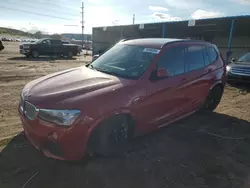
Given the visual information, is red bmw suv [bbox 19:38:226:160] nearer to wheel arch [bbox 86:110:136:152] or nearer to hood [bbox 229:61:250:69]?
wheel arch [bbox 86:110:136:152]

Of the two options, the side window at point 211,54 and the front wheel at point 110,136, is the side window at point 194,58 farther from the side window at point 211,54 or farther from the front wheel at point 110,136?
the front wheel at point 110,136

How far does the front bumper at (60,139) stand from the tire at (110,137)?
0.22 meters

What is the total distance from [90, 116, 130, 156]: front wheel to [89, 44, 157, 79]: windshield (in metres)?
0.77

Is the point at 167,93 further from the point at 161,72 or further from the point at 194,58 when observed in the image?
the point at 194,58

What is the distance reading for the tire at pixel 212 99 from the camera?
5.32 m

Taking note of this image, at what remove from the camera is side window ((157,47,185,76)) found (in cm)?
374

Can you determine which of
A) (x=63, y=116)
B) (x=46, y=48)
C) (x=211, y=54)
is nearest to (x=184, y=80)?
(x=211, y=54)

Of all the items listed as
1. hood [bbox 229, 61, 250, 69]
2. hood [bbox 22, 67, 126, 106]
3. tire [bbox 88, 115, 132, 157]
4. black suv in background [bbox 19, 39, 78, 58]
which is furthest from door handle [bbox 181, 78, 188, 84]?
black suv in background [bbox 19, 39, 78, 58]

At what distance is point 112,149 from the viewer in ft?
10.5

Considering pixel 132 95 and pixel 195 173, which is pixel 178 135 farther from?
pixel 132 95

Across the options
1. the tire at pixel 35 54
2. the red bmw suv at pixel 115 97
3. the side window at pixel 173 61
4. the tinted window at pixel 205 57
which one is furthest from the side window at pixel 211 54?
the tire at pixel 35 54

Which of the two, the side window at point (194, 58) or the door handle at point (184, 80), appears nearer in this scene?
the door handle at point (184, 80)

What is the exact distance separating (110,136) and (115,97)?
0.61 metres

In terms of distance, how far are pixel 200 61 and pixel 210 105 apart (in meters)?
1.41
